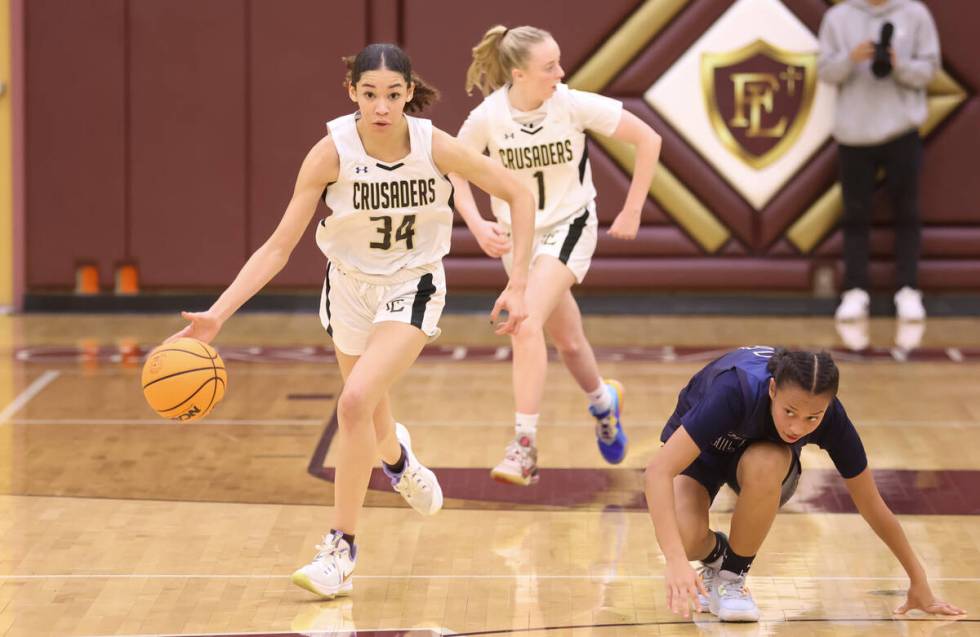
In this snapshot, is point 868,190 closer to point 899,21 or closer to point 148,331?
point 899,21

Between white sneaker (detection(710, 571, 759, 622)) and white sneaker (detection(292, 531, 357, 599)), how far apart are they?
914mm

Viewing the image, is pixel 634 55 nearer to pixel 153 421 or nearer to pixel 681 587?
pixel 153 421

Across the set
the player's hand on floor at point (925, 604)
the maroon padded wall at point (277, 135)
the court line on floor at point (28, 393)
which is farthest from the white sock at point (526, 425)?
the maroon padded wall at point (277, 135)

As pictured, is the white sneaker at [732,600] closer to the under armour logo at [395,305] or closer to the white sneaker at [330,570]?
the white sneaker at [330,570]

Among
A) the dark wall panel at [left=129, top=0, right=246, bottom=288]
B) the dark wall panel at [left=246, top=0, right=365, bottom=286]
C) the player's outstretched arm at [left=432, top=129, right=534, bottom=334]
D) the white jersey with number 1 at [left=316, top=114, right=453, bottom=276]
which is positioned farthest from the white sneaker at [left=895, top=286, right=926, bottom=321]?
the white jersey with number 1 at [left=316, top=114, right=453, bottom=276]

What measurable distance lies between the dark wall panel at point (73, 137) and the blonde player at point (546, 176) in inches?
177

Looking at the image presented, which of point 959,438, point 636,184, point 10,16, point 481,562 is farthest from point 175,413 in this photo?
point 10,16

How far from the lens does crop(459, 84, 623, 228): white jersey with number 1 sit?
547cm

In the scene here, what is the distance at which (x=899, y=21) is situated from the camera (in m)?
8.95

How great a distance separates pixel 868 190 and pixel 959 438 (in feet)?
10.7

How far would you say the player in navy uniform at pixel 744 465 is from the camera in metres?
3.56

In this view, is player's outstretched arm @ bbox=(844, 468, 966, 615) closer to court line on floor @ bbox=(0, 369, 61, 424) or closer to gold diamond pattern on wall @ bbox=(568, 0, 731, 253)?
court line on floor @ bbox=(0, 369, 61, 424)

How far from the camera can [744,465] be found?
381cm

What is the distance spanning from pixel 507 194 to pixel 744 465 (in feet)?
3.34
